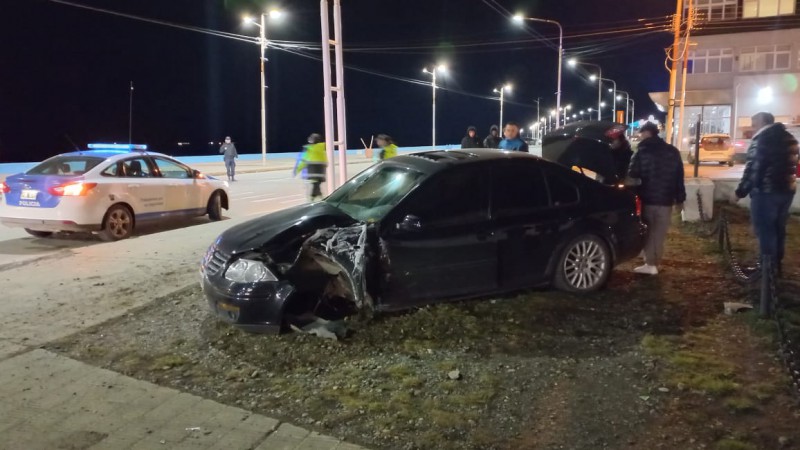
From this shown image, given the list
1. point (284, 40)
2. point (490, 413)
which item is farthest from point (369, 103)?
point (490, 413)

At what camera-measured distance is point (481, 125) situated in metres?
116

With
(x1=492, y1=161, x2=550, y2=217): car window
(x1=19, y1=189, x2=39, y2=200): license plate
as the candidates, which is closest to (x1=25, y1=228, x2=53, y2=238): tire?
(x1=19, y1=189, x2=39, y2=200): license plate

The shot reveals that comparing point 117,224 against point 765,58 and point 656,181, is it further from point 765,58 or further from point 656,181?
point 765,58

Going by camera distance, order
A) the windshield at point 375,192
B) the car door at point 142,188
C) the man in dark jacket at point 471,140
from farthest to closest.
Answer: the man in dark jacket at point 471,140
the car door at point 142,188
the windshield at point 375,192

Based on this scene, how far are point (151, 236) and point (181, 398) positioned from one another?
664 cm

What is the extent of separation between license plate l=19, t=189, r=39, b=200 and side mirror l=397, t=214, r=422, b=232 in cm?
705

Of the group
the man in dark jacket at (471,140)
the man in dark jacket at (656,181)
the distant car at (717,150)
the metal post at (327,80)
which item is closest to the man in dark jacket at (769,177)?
the man in dark jacket at (656,181)

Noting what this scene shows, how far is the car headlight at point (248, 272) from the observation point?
5203 mm

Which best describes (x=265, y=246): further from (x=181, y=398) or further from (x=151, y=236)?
(x=151, y=236)

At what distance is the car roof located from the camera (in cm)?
602

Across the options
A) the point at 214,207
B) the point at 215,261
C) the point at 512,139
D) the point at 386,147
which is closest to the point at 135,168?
the point at 214,207

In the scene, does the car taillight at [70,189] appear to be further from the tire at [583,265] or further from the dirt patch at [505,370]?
the tire at [583,265]

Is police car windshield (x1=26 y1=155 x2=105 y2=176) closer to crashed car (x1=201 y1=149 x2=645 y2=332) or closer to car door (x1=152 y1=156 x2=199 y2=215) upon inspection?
car door (x1=152 y1=156 x2=199 y2=215)

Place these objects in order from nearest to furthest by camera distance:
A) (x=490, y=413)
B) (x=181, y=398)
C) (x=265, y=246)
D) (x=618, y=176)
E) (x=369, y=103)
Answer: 1. (x=490, y=413)
2. (x=181, y=398)
3. (x=265, y=246)
4. (x=618, y=176)
5. (x=369, y=103)
